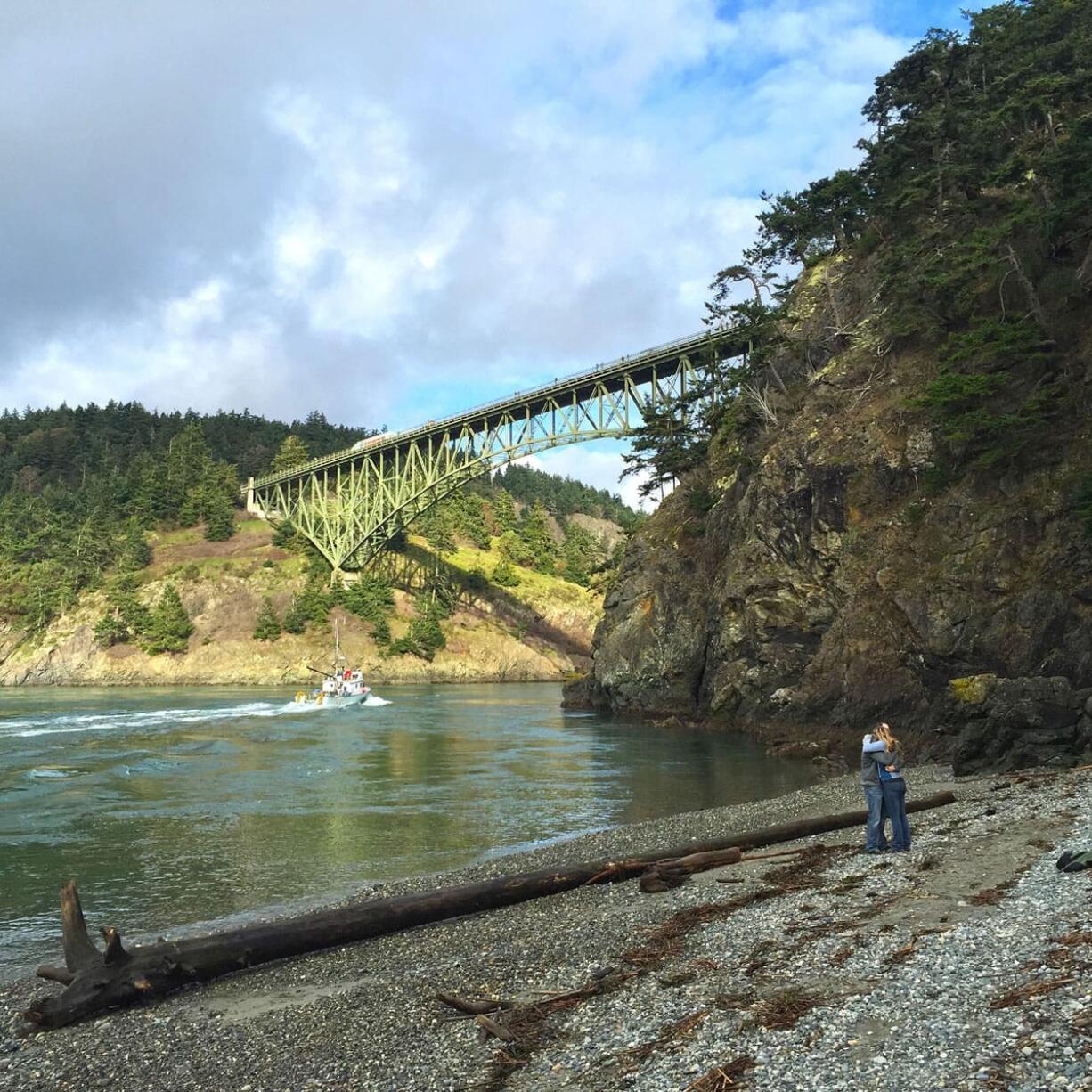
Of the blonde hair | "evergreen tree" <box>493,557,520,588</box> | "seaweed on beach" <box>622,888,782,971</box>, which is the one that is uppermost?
"evergreen tree" <box>493,557,520,588</box>

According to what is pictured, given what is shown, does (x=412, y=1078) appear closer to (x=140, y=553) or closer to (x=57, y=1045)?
(x=57, y=1045)

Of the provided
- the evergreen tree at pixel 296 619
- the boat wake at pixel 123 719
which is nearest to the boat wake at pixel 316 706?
the boat wake at pixel 123 719

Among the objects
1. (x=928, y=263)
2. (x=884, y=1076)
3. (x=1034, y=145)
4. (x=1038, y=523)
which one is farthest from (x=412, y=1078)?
(x=1034, y=145)

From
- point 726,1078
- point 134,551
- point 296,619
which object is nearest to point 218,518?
point 134,551

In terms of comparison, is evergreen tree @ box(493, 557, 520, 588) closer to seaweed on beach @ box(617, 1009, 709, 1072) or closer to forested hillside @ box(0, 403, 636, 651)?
forested hillside @ box(0, 403, 636, 651)

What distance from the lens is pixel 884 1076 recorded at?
214 inches

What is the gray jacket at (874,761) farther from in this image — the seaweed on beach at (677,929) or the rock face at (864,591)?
the rock face at (864,591)

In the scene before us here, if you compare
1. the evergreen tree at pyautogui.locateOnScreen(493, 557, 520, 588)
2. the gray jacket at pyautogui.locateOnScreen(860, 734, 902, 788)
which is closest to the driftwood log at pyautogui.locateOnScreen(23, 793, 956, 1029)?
the gray jacket at pyautogui.locateOnScreen(860, 734, 902, 788)

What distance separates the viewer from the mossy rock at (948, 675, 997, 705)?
21.9 m

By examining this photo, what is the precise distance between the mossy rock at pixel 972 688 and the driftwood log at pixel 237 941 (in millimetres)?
12290

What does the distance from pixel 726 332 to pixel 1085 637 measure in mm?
35144

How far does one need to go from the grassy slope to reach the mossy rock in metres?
69.4

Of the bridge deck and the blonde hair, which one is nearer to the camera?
the blonde hair

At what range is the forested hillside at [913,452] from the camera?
25766 millimetres
